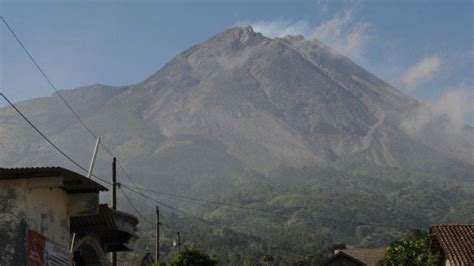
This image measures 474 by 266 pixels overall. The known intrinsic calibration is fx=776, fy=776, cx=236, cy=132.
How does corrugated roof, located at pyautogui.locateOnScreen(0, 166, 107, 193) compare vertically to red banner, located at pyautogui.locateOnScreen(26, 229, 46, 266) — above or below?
above

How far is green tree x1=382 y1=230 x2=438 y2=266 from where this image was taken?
84.6 feet

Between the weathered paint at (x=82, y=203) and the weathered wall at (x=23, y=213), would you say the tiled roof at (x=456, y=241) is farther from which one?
the weathered wall at (x=23, y=213)

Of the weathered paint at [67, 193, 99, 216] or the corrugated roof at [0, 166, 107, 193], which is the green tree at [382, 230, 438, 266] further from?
the corrugated roof at [0, 166, 107, 193]

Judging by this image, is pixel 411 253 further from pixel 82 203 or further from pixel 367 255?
pixel 367 255

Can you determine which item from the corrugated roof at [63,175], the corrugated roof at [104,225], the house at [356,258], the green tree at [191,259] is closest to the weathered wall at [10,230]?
the corrugated roof at [63,175]

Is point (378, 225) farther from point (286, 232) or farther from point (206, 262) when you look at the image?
point (206, 262)

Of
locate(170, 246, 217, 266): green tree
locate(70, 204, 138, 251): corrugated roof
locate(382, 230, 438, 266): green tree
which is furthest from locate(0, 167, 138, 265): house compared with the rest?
locate(170, 246, 217, 266): green tree

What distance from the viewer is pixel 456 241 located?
24.3m

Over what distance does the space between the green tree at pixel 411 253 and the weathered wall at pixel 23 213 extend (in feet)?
54.1

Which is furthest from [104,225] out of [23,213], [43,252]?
[23,213]

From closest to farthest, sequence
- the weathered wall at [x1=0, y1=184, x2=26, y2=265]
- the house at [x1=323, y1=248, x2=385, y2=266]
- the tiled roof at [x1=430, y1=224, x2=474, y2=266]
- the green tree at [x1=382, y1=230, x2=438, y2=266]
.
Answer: the weathered wall at [x1=0, y1=184, x2=26, y2=265], the tiled roof at [x1=430, y1=224, x2=474, y2=266], the green tree at [x1=382, y1=230, x2=438, y2=266], the house at [x1=323, y1=248, x2=385, y2=266]

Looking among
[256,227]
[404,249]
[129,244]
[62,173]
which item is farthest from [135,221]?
[256,227]

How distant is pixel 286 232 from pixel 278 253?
41855 millimetres

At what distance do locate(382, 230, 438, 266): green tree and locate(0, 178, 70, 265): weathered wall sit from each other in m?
16.5
